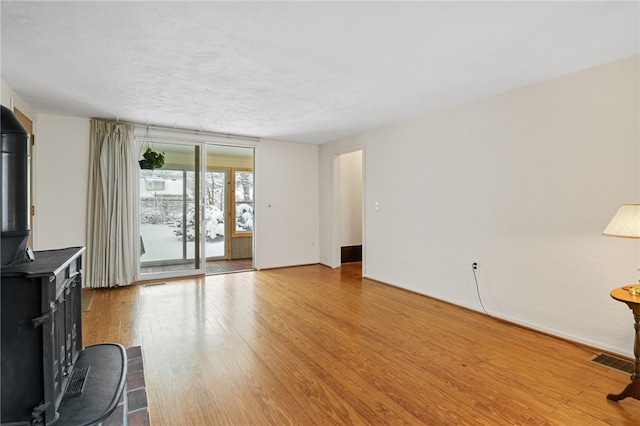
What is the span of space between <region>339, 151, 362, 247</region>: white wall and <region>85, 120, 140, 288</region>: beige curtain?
3.80m

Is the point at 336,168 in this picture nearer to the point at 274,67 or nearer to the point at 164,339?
the point at 274,67

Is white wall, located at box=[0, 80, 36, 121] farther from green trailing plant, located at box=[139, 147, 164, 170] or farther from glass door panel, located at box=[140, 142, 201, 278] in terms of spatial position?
glass door panel, located at box=[140, 142, 201, 278]

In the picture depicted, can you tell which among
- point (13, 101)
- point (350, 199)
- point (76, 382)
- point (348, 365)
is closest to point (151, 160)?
point (13, 101)

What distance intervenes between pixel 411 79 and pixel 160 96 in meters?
2.68

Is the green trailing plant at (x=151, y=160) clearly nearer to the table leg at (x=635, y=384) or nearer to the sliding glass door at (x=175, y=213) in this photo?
the sliding glass door at (x=175, y=213)

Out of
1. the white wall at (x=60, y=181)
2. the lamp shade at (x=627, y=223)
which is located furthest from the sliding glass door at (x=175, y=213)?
the lamp shade at (x=627, y=223)

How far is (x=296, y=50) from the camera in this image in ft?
7.98

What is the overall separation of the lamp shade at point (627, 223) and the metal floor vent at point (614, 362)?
1.11 meters

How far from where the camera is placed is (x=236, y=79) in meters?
3.00

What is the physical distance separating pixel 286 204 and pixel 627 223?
16.2 feet

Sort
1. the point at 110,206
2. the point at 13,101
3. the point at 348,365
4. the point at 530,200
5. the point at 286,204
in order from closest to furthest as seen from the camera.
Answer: the point at 348,365
the point at 530,200
the point at 13,101
the point at 110,206
the point at 286,204

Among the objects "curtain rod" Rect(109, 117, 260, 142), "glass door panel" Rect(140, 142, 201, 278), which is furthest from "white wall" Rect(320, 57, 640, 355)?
"glass door panel" Rect(140, 142, 201, 278)

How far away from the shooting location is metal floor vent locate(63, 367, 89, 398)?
171 cm

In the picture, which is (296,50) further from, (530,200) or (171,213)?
(171,213)
